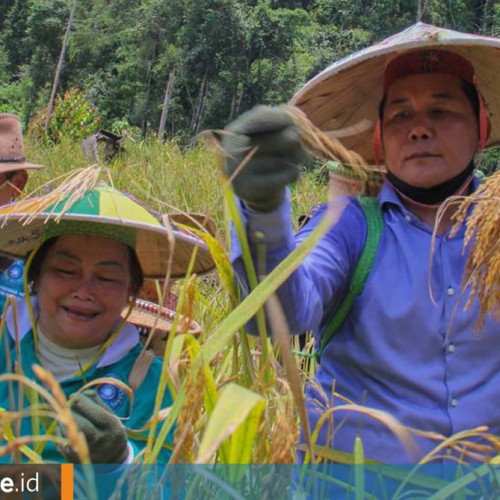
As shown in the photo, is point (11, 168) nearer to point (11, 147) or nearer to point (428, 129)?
point (11, 147)

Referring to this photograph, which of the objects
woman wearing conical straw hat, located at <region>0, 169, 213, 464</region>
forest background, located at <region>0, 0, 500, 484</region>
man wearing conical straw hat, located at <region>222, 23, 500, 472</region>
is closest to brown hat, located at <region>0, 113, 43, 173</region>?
woman wearing conical straw hat, located at <region>0, 169, 213, 464</region>

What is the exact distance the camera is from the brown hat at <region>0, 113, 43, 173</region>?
222 centimetres

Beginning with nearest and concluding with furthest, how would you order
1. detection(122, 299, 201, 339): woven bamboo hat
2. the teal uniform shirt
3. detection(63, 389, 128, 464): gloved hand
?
detection(63, 389, 128, 464): gloved hand < the teal uniform shirt < detection(122, 299, 201, 339): woven bamboo hat

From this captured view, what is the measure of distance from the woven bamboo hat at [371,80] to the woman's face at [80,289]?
0.42 metres

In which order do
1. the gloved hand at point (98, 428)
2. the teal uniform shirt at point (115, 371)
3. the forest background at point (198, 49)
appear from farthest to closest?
the forest background at point (198, 49) → the teal uniform shirt at point (115, 371) → the gloved hand at point (98, 428)

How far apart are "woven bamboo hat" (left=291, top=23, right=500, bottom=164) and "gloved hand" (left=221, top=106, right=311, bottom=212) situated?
A: 0.43 m

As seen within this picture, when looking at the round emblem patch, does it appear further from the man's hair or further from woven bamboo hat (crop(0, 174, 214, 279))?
the man's hair

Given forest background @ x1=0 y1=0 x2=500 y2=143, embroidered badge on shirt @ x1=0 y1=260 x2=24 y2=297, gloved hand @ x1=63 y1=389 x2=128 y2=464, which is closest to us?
gloved hand @ x1=63 y1=389 x2=128 y2=464

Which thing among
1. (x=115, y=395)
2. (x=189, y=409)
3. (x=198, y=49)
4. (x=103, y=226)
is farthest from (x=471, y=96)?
(x=198, y=49)

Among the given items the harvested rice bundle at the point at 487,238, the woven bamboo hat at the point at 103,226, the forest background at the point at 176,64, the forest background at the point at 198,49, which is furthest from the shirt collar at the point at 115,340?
the forest background at the point at 198,49

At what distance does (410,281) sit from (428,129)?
226 millimetres

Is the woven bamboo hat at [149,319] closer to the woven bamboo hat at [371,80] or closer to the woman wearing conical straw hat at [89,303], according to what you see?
the woman wearing conical straw hat at [89,303]

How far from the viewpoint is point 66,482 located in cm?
58

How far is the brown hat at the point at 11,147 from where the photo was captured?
222 cm
